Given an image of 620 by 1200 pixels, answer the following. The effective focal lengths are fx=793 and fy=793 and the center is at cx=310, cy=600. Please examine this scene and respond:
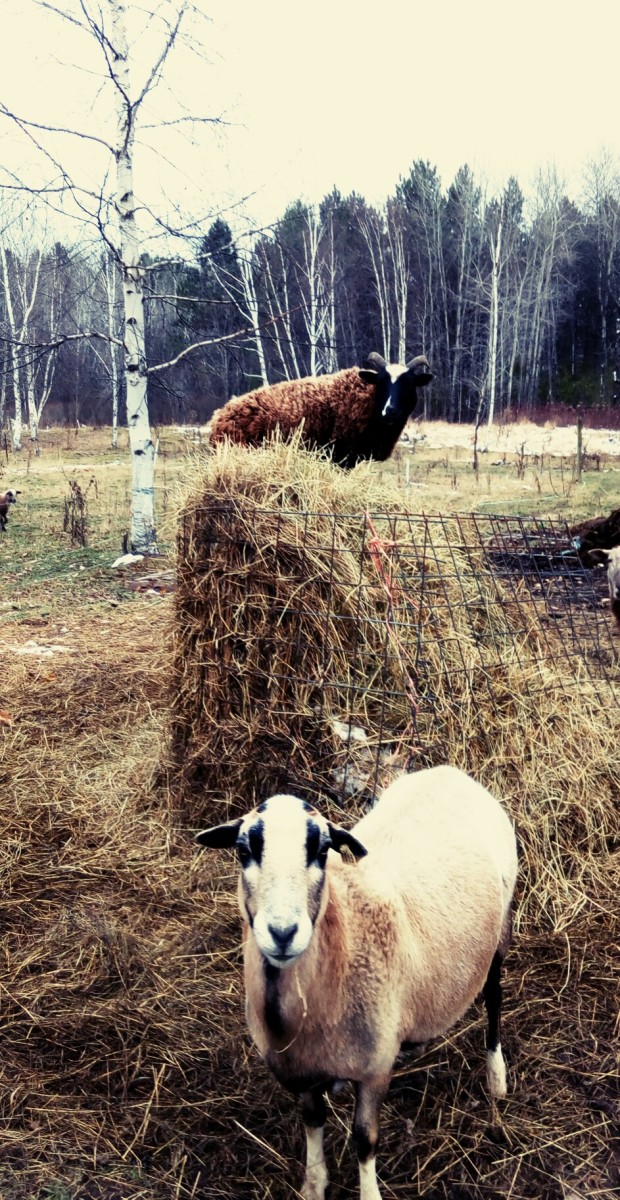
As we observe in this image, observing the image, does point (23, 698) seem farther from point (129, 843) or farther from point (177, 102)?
point (177, 102)

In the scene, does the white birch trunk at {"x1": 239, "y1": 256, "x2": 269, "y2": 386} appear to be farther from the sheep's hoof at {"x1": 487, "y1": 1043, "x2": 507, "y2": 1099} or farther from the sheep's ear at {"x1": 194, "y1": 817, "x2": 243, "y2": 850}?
the sheep's hoof at {"x1": 487, "y1": 1043, "x2": 507, "y2": 1099}

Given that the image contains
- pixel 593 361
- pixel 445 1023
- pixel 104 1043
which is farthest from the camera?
pixel 593 361

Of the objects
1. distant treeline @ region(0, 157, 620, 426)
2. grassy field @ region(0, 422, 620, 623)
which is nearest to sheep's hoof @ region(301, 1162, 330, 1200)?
grassy field @ region(0, 422, 620, 623)

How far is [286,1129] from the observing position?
2.82 metres

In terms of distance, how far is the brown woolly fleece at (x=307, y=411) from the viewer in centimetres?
767

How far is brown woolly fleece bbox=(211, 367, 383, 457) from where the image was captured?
302 inches

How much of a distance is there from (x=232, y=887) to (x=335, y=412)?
16.7ft

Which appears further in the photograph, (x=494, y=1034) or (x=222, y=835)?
(x=494, y=1034)

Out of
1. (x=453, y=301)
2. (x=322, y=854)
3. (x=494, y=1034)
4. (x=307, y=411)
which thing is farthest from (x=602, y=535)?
(x=453, y=301)

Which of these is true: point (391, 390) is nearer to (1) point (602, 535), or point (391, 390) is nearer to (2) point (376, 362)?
(2) point (376, 362)

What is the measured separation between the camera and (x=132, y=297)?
12.6 meters

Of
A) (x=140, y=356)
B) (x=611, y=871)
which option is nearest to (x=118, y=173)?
(x=140, y=356)

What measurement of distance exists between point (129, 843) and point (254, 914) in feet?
8.70

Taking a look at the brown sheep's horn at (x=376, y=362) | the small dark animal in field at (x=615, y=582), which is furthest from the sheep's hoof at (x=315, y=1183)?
the brown sheep's horn at (x=376, y=362)
